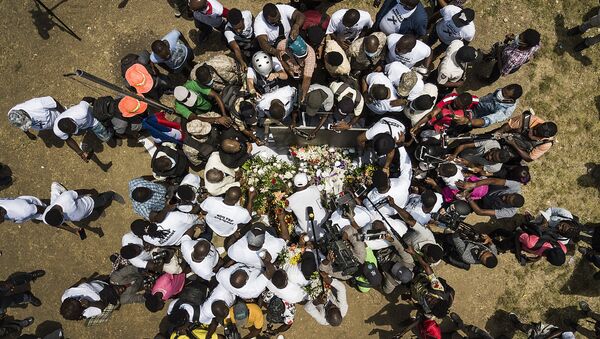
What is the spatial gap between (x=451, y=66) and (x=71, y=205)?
8314 millimetres

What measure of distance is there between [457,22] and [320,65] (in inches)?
119

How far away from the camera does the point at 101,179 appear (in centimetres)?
904

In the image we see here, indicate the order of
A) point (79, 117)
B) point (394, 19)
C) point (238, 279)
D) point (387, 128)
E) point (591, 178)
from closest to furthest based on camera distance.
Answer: point (238, 279) < point (387, 128) < point (394, 19) < point (79, 117) < point (591, 178)

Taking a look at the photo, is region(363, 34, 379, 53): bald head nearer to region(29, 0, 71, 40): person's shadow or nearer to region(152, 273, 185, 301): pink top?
region(152, 273, 185, 301): pink top

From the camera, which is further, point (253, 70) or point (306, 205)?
point (253, 70)

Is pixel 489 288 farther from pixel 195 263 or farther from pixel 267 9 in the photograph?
pixel 267 9

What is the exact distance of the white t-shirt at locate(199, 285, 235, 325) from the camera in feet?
23.3

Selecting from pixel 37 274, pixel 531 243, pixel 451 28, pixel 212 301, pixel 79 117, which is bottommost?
pixel 37 274

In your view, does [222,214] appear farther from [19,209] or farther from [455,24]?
[455,24]

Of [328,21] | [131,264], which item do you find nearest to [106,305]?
[131,264]

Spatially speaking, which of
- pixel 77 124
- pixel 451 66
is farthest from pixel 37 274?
pixel 451 66

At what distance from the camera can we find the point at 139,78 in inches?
309

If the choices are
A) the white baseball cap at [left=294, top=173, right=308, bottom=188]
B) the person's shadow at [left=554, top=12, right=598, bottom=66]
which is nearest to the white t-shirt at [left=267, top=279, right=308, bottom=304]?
the white baseball cap at [left=294, top=173, right=308, bottom=188]

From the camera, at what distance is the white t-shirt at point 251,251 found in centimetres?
707
